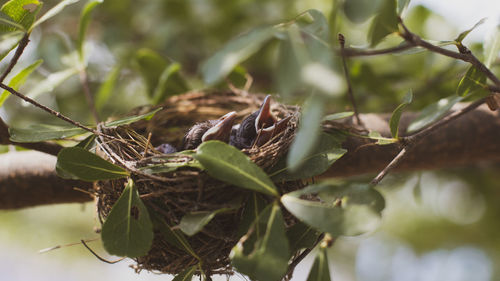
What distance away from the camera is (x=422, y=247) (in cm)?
219

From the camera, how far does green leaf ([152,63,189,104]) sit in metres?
1.14

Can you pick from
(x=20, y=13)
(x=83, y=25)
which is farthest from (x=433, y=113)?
(x=83, y=25)

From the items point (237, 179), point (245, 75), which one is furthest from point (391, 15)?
point (245, 75)

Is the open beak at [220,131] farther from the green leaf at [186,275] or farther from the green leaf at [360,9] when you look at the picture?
the green leaf at [360,9]

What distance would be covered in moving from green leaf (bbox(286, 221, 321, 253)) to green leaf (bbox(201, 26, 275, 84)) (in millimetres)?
264

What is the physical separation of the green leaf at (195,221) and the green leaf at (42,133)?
0.90 ft

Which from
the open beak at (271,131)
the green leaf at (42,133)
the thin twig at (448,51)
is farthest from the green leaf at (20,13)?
the thin twig at (448,51)

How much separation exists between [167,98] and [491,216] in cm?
137

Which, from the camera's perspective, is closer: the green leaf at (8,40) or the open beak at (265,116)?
the green leaf at (8,40)

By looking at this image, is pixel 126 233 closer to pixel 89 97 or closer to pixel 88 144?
pixel 88 144

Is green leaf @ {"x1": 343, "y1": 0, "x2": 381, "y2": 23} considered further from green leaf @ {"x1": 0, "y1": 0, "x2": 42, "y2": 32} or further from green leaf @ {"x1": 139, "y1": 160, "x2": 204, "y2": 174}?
green leaf @ {"x1": 0, "y1": 0, "x2": 42, "y2": 32}

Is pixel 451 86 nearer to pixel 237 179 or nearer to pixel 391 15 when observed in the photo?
pixel 391 15

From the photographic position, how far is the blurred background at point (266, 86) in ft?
4.52

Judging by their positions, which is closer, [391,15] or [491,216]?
[391,15]
